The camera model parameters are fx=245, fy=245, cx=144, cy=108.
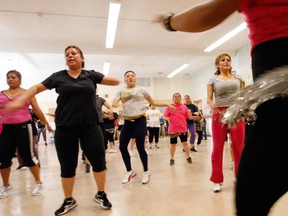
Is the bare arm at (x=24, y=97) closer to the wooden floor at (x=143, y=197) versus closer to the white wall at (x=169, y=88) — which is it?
the wooden floor at (x=143, y=197)

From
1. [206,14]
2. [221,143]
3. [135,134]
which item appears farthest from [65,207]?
[206,14]

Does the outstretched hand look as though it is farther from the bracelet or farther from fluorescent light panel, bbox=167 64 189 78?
fluorescent light panel, bbox=167 64 189 78

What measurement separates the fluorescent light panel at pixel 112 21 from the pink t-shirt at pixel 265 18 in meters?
5.33

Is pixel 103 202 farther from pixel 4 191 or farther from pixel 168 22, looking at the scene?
pixel 168 22

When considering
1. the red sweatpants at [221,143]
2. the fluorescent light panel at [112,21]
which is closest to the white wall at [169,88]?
the fluorescent light panel at [112,21]

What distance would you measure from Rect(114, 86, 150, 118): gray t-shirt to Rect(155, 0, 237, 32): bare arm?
98.9 inches

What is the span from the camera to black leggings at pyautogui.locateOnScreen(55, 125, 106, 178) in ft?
7.25

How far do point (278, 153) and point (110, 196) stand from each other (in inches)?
93.0

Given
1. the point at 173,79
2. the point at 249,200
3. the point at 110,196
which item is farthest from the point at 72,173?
the point at 173,79

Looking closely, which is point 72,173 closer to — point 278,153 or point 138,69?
point 278,153

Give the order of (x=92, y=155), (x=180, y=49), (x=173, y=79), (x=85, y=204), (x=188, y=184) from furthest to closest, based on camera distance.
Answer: (x=173, y=79), (x=180, y=49), (x=188, y=184), (x=85, y=204), (x=92, y=155)

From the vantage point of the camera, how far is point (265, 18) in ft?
2.31

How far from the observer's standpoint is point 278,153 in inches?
25.8

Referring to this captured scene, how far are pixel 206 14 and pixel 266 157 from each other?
45 cm
